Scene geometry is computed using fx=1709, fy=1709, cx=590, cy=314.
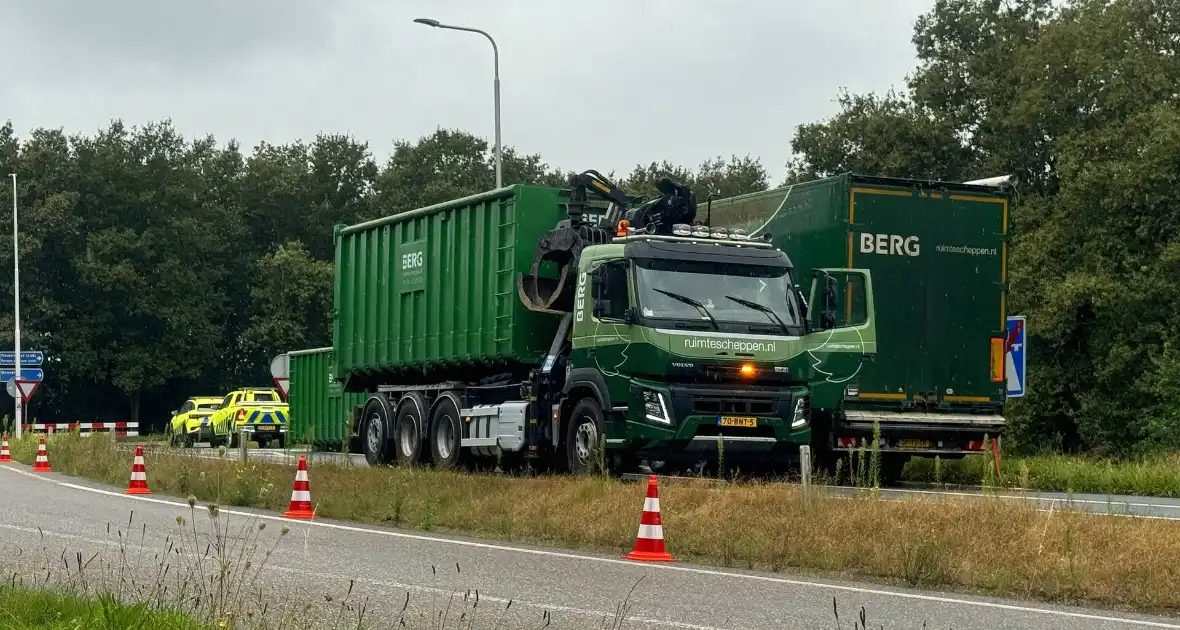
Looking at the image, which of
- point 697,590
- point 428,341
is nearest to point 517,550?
point 697,590

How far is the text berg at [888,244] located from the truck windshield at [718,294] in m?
1.68

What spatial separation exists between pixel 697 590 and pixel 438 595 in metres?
1.72

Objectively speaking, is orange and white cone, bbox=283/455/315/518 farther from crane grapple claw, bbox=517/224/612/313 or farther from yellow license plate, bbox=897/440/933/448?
yellow license plate, bbox=897/440/933/448

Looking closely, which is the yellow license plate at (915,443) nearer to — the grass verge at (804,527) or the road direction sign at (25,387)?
the grass verge at (804,527)

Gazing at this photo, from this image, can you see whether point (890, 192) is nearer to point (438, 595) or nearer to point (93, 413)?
point (438, 595)

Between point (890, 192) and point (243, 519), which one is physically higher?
point (890, 192)

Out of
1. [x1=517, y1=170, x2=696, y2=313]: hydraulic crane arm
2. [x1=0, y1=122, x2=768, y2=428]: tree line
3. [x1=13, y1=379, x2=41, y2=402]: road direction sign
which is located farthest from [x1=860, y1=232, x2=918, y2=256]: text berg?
[x1=0, y1=122, x2=768, y2=428]: tree line

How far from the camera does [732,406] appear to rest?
19.6m

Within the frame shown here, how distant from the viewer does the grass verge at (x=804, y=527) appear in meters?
11.5

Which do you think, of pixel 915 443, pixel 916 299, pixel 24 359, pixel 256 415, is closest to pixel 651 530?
pixel 915 443

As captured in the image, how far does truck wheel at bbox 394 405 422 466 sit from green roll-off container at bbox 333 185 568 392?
613 millimetres

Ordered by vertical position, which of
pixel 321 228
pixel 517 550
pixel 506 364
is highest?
pixel 321 228

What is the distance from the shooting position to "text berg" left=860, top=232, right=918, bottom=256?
21.7m

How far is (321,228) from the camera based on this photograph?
81.6 meters
